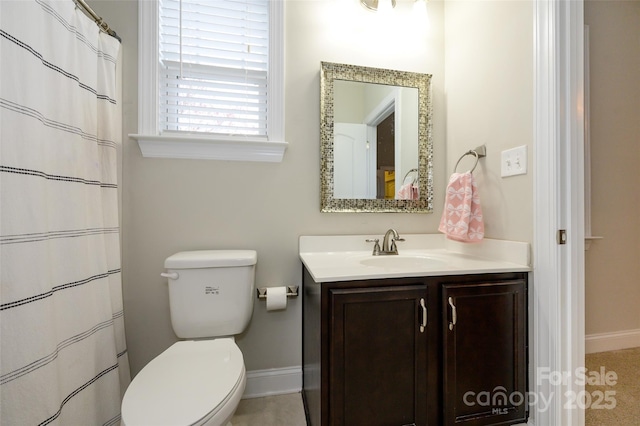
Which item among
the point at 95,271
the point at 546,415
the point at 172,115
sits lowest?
the point at 546,415

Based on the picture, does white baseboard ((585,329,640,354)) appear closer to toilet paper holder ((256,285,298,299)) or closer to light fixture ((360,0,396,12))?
toilet paper holder ((256,285,298,299))

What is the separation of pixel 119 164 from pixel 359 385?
1.52 metres

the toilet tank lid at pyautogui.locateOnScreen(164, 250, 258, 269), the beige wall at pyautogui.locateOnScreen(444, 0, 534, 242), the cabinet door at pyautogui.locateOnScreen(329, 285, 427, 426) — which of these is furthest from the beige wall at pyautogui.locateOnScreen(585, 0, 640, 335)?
the toilet tank lid at pyautogui.locateOnScreen(164, 250, 258, 269)

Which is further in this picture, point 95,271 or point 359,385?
point 95,271

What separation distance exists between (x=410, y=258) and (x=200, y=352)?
43.7 inches

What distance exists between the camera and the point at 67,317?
0.98 m

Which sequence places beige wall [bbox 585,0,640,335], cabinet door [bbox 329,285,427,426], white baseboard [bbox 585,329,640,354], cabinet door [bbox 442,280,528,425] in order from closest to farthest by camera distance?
1. cabinet door [bbox 329,285,427,426]
2. cabinet door [bbox 442,280,528,425]
3. beige wall [bbox 585,0,640,335]
4. white baseboard [bbox 585,329,640,354]

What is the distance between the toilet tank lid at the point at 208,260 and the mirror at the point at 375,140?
0.53m

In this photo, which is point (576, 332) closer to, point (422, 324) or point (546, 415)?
point (546, 415)

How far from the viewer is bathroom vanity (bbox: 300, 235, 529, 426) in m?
0.98

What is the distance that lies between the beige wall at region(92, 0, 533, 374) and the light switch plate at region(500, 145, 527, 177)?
0.04 m

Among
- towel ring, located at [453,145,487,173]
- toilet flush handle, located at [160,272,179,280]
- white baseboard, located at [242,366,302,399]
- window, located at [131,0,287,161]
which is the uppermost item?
window, located at [131,0,287,161]

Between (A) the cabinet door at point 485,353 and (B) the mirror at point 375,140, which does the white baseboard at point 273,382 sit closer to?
(A) the cabinet door at point 485,353

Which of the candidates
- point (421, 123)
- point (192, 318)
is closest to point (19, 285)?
point (192, 318)
